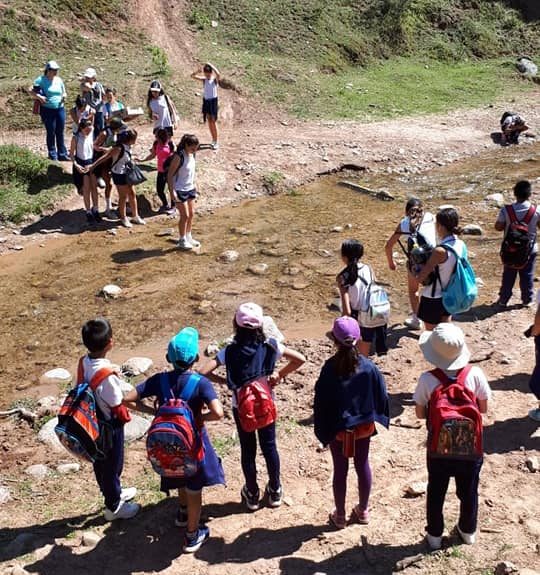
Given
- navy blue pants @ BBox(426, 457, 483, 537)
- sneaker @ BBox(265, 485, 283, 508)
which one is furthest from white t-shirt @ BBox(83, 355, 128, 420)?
navy blue pants @ BBox(426, 457, 483, 537)

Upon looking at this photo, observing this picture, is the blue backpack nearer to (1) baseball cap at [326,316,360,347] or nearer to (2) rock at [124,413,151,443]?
(1) baseball cap at [326,316,360,347]

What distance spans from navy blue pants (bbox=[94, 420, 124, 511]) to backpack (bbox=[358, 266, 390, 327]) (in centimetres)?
252

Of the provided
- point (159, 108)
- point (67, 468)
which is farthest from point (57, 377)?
point (159, 108)

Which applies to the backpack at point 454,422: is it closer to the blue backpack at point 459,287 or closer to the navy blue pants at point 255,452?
the navy blue pants at point 255,452

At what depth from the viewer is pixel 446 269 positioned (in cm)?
656

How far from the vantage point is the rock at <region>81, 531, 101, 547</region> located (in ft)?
16.6

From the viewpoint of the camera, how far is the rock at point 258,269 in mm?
10219

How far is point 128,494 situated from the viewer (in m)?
5.48

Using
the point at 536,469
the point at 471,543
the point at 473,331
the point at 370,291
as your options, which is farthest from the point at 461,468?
the point at 473,331

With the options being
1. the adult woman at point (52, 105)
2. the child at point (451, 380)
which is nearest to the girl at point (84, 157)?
the adult woman at point (52, 105)

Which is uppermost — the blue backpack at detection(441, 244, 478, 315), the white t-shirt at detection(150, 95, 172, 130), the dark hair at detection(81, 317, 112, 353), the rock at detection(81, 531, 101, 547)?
the white t-shirt at detection(150, 95, 172, 130)

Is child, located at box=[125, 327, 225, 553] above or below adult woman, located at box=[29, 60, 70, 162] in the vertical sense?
below

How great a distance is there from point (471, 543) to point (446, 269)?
2.63 m

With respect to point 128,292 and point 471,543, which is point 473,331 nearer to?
point 471,543
